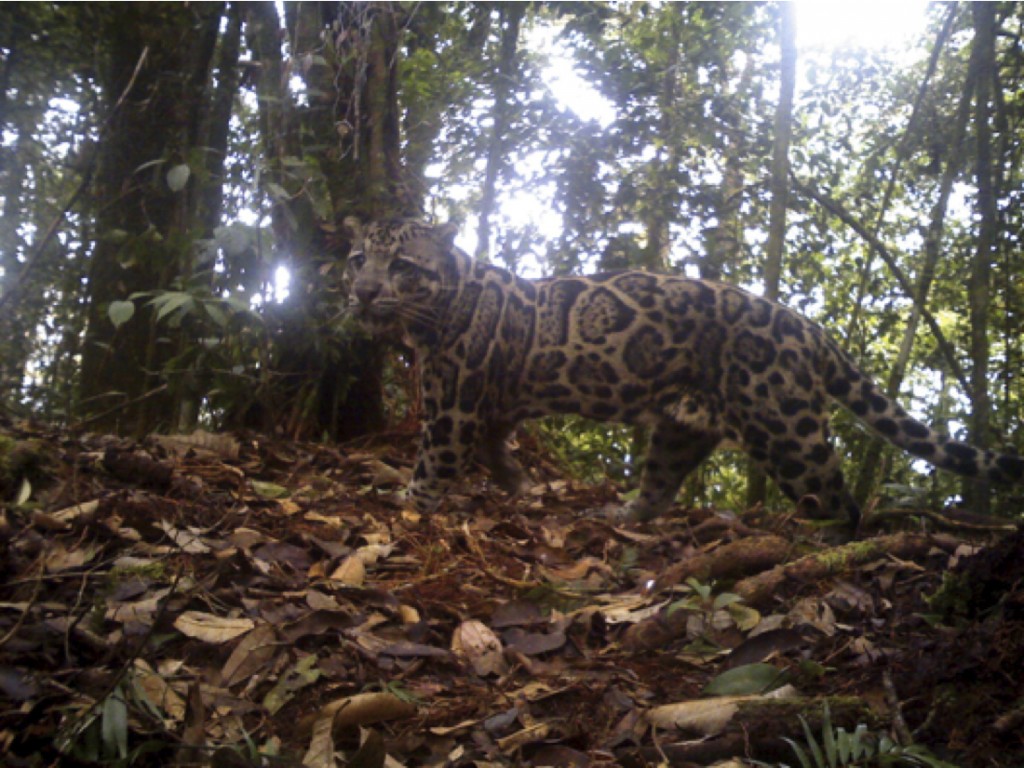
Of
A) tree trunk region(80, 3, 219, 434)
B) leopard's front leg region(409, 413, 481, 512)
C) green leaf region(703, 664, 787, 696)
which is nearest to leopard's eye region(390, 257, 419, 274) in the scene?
leopard's front leg region(409, 413, 481, 512)

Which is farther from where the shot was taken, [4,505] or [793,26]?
[793,26]

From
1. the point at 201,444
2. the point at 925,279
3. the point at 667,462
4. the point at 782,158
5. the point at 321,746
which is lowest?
the point at 321,746

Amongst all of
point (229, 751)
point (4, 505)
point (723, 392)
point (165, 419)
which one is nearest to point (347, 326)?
point (165, 419)

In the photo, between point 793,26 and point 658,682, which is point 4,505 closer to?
point 658,682

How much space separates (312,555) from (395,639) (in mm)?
741

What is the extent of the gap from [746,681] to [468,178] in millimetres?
7174

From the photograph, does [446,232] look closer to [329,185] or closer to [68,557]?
[329,185]

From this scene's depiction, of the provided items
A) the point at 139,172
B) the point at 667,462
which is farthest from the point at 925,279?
the point at 139,172

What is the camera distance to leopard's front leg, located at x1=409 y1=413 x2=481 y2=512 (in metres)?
5.41

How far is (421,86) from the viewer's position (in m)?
7.44

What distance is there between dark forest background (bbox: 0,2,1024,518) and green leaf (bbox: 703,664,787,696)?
2.90 metres

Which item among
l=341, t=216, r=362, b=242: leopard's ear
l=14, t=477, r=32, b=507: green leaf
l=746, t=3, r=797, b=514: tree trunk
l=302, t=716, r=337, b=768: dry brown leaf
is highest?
l=746, t=3, r=797, b=514: tree trunk

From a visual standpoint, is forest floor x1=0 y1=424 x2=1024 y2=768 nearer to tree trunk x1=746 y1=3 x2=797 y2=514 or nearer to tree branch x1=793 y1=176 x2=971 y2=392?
tree trunk x1=746 y1=3 x2=797 y2=514

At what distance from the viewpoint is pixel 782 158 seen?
21.3 ft
